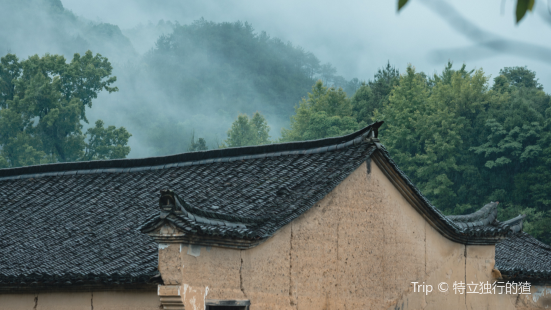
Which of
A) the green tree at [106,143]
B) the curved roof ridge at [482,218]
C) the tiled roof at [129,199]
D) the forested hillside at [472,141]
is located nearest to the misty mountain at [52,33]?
the green tree at [106,143]

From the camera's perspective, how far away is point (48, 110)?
177 ft

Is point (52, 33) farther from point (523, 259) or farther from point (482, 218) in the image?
point (482, 218)

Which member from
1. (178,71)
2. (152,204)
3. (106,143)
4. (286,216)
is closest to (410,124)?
(106,143)

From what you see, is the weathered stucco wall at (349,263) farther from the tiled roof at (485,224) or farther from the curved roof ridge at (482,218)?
the curved roof ridge at (482,218)

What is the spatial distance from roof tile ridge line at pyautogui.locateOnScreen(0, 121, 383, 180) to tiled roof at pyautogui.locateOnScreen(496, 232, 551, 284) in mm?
4466

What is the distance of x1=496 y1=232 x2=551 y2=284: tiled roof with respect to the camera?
13914mm

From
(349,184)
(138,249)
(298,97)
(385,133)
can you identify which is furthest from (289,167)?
(298,97)

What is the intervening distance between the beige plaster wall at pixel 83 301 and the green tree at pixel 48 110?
4219 cm

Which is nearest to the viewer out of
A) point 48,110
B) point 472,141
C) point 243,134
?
point 472,141

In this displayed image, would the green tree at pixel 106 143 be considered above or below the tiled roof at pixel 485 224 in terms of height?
above

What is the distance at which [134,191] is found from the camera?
1430cm

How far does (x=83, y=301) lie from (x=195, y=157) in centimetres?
520

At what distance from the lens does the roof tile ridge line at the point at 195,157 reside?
1316 centimetres

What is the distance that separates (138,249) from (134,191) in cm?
364
